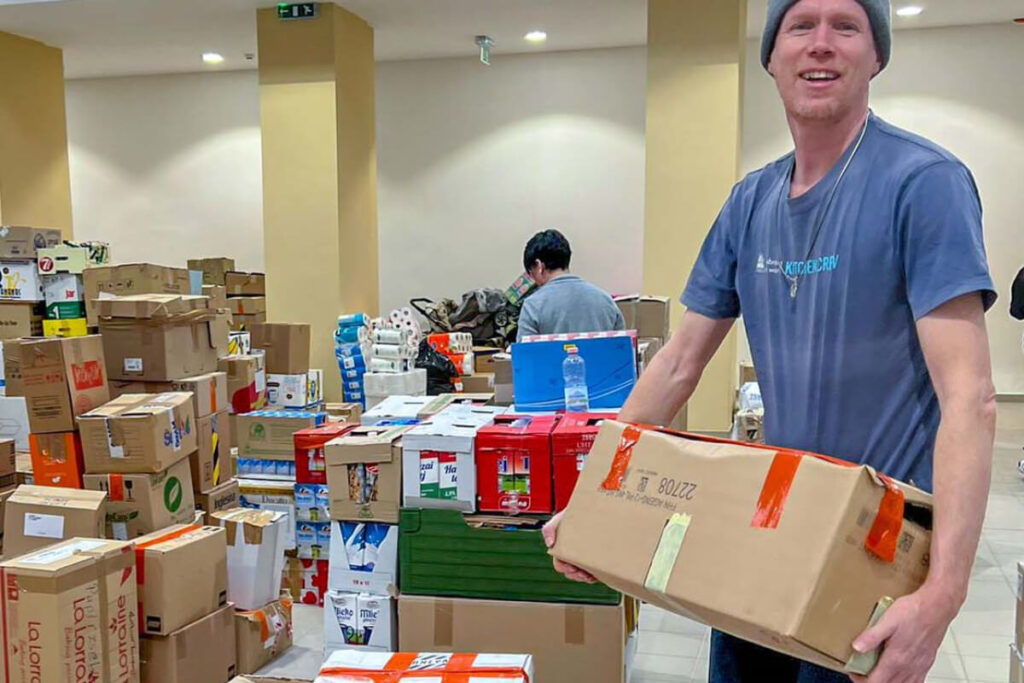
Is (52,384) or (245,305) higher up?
(245,305)

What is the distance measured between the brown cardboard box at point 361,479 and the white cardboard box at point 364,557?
1.4 inches

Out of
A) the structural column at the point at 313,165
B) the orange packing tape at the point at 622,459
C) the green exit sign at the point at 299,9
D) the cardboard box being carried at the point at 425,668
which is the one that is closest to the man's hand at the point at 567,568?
the orange packing tape at the point at 622,459

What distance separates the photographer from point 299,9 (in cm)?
639

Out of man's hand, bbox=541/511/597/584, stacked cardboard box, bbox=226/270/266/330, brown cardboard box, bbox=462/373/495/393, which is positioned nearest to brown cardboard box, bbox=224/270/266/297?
stacked cardboard box, bbox=226/270/266/330

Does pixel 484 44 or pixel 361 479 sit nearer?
pixel 361 479

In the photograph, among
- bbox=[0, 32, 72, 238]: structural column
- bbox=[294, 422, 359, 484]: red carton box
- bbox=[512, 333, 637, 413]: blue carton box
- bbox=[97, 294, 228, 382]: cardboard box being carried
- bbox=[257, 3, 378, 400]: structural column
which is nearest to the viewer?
bbox=[512, 333, 637, 413]: blue carton box

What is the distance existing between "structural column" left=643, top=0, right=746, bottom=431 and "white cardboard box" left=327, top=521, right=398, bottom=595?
405 centimetres

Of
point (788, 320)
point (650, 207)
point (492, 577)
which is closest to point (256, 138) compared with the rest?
point (650, 207)

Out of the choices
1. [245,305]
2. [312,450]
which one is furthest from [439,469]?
[245,305]

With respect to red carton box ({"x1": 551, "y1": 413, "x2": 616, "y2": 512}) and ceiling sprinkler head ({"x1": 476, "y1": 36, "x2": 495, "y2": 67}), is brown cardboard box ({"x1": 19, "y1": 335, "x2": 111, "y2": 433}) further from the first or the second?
ceiling sprinkler head ({"x1": 476, "y1": 36, "x2": 495, "y2": 67})

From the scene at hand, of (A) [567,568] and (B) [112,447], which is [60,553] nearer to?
(B) [112,447]

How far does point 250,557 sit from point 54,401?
910 mm

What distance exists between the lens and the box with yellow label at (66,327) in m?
4.77

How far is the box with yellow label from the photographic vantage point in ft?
15.6
